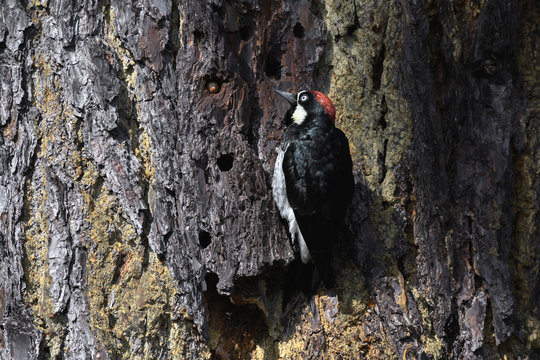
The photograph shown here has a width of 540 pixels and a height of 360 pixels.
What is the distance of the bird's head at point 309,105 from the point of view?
2.70 meters

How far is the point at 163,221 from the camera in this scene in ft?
8.04

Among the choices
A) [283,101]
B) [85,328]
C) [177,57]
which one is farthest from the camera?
[283,101]

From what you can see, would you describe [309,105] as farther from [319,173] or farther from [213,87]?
[213,87]

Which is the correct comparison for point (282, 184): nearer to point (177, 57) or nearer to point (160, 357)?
point (177, 57)

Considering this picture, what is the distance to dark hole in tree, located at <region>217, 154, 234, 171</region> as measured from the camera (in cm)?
260

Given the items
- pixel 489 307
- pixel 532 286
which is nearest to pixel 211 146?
pixel 489 307

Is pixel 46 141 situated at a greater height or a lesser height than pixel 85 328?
greater

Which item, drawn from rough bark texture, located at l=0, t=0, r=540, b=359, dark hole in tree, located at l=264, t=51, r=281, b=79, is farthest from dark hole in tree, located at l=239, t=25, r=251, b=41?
dark hole in tree, located at l=264, t=51, r=281, b=79

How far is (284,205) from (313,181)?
9.3 inches

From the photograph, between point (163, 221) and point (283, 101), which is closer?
point (163, 221)

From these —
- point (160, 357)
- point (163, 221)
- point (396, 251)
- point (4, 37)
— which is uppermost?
point (4, 37)

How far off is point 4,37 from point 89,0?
1.40 feet

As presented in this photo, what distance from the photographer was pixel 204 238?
2512 millimetres

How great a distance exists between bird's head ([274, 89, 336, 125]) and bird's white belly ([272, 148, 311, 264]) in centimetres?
21
